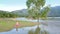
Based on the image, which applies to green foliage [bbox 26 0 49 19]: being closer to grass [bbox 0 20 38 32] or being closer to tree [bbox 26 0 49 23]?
tree [bbox 26 0 49 23]

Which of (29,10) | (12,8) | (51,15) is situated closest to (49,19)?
(51,15)

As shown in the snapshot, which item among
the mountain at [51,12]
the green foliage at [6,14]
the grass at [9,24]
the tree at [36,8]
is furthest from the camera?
the tree at [36,8]

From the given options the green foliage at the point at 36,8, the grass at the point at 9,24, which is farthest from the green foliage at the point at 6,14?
the green foliage at the point at 36,8

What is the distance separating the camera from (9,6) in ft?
35.4

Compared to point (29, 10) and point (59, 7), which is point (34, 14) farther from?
point (59, 7)

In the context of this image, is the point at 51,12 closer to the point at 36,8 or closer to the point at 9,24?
the point at 36,8

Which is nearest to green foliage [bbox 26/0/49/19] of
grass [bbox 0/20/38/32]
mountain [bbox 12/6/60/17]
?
mountain [bbox 12/6/60/17]

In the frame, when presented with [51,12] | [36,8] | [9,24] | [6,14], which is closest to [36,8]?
[36,8]

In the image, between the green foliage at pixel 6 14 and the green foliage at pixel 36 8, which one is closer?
the green foliage at pixel 6 14

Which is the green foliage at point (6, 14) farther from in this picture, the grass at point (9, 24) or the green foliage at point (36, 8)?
the green foliage at point (36, 8)

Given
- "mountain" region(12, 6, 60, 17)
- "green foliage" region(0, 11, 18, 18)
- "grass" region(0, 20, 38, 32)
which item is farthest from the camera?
"mountain" region(12, 6, 60, 17)

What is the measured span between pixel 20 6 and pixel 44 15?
1.78 m

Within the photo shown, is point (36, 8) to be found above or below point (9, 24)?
above

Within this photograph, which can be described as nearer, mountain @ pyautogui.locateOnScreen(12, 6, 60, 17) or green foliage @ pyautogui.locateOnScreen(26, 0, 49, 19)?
mountain @ pyautogui.locateOnScreen(12, 6, 60, 17)
